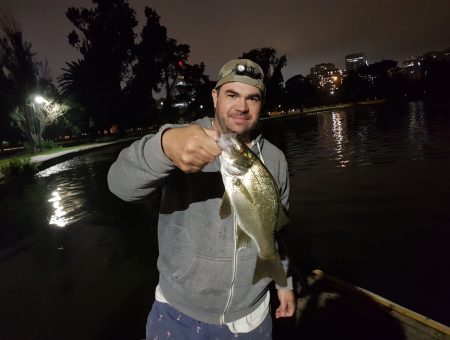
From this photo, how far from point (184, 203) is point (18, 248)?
811cm

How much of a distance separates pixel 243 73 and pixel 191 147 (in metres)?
1.37

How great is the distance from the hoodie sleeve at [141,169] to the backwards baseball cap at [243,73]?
3.62 feet

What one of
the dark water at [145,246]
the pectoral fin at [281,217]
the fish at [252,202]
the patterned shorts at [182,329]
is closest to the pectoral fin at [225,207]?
the fish at [252,202]

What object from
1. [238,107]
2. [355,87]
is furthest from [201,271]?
[355,87]

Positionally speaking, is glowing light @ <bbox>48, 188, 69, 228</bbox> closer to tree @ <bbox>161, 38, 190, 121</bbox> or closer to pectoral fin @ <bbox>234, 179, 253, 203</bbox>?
pectoral fin @ <bbox>234, 179, 253, 203</bbox>

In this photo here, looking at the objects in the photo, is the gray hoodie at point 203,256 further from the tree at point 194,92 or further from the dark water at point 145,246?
the tree at point 194,92

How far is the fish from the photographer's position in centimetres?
189

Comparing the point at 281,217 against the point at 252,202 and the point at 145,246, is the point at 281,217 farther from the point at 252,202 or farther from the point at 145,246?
the point at 145,246

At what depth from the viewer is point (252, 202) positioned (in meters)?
2.03

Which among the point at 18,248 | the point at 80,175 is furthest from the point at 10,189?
the point at 18,248

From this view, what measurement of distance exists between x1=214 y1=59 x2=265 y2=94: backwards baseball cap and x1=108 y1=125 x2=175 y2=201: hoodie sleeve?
43.5 inches

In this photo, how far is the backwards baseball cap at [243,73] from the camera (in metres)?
2.79

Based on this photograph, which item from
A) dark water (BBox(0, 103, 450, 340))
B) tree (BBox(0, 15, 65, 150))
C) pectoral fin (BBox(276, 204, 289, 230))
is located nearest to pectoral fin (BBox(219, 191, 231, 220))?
pectoral fin (BBox(276, 204, 289, 230))

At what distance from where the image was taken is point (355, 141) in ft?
75.4
